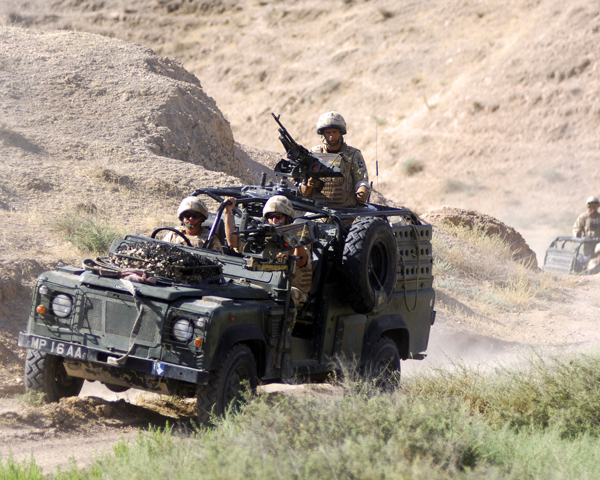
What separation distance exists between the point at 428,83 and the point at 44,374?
33411mm

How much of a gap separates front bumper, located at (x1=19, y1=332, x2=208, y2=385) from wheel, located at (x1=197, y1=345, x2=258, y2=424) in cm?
19

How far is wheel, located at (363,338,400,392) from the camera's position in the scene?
699cm

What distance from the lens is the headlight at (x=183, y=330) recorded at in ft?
17.0

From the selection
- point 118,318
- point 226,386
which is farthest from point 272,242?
point 118,318

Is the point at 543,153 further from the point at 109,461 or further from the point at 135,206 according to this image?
the point at 109,461

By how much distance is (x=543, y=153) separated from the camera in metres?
32.6

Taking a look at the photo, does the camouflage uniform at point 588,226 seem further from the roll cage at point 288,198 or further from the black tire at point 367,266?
the black tire at point 367,266

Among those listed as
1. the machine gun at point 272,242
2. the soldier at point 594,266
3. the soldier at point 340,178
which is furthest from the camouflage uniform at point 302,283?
the soldier at point 594,266

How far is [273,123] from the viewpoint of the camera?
3844 centimetres

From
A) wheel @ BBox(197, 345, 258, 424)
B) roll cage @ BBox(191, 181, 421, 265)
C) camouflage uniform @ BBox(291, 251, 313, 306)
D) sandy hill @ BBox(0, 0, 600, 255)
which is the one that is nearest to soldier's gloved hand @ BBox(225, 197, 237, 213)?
roll cage @ BBox(191, 181, 421, 265)

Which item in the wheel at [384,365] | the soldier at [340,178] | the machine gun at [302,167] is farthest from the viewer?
the soldier at [340,178]

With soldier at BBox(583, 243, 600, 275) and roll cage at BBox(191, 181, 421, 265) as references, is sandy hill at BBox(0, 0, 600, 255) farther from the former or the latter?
roll cage at BBox(191, 181, 421, 265)

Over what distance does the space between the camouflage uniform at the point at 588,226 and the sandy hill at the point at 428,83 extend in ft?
35.4

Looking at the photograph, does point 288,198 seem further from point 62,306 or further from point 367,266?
point 62,306
